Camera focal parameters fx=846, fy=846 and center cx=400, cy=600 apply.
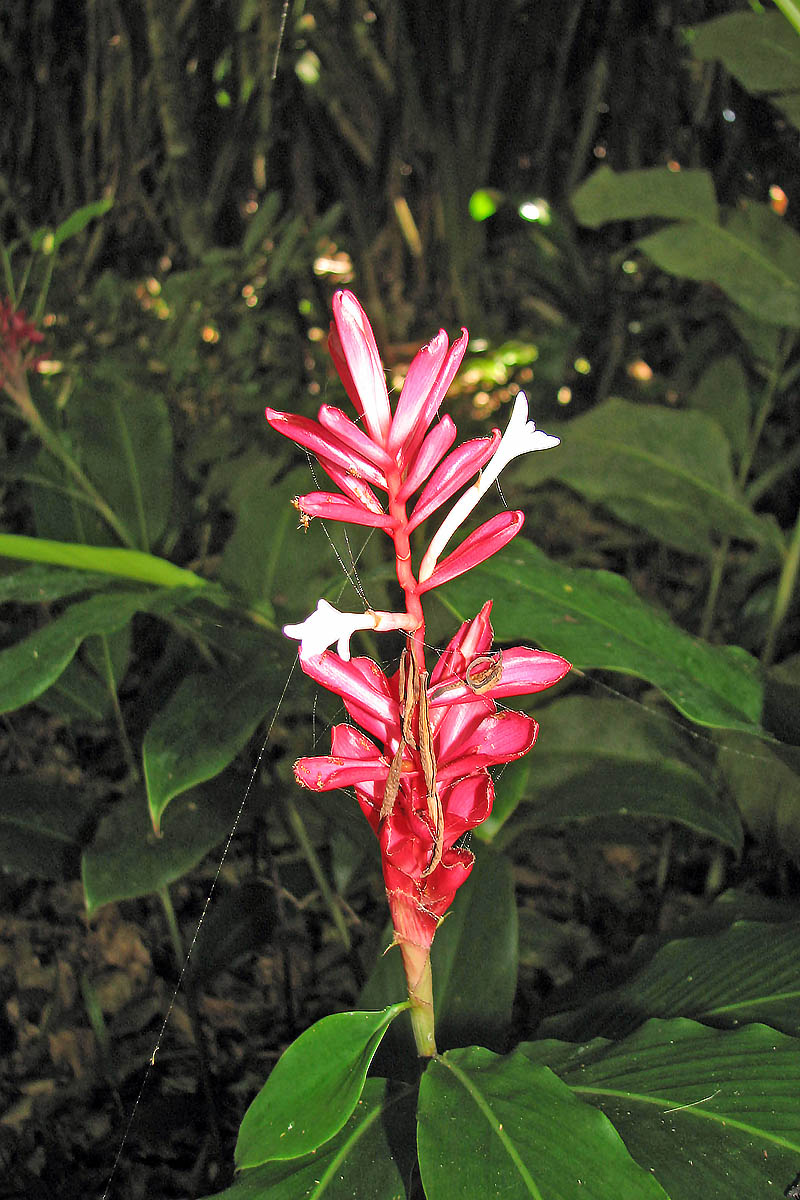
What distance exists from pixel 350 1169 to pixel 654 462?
947 mm

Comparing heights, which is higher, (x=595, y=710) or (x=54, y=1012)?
(x=595, y=710)

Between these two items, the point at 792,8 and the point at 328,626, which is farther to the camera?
the point at 792,8

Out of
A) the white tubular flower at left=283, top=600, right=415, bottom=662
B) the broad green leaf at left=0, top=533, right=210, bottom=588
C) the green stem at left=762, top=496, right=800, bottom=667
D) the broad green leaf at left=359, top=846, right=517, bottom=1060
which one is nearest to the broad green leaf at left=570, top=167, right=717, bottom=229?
the green stem at left=762, top=496, right=800, bottom=667

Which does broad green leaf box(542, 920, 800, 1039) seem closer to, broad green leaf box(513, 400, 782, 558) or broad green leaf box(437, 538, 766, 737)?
broad green leaf box(437, 538, 766, 737)

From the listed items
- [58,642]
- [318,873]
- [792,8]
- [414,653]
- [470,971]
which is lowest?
[318,873]

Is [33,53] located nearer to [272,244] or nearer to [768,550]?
[272,244]

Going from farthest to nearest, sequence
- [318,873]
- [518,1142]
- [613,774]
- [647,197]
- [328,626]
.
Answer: [647,197]
[318,873]
[613,774]
[518,1142]
[328,626]

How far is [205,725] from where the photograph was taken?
777 millimetres

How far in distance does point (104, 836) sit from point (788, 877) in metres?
1.02

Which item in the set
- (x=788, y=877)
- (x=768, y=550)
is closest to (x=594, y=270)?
(x=768, y=550)

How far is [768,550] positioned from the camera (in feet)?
4.43

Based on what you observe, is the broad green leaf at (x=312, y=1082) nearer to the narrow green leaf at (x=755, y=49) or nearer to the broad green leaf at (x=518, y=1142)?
the broad green leaf at (x=518, y=1142)

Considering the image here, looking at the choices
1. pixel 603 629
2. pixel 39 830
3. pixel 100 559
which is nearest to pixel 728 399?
pixel 603 629

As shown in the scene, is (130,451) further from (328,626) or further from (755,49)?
(755,49)
